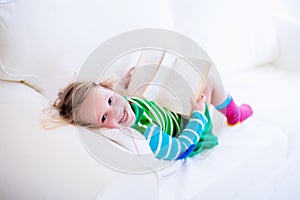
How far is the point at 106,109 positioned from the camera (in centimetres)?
88

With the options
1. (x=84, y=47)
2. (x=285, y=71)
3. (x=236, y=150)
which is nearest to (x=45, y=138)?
(x=84, y=47)

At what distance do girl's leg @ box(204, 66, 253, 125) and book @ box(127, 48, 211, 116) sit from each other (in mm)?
39

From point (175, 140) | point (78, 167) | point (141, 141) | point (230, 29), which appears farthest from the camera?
point (230, 29)

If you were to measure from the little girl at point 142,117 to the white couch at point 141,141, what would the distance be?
44 mm

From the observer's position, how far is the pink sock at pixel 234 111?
1.15m

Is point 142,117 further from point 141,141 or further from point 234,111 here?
point 234,111

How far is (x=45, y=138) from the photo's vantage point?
72 cm

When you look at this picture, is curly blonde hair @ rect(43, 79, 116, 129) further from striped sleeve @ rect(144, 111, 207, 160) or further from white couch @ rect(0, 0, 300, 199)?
striped sleeve @ rect(144, 111, 207, 160)

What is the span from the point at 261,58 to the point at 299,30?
0.70 ft

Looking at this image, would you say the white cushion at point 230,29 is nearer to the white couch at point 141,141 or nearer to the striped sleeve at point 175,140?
the white couch at point 141,141

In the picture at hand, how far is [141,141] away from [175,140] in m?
0.15

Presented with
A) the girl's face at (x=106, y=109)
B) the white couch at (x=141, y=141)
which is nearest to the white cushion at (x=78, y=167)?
the white couch at (x=141, y=141)

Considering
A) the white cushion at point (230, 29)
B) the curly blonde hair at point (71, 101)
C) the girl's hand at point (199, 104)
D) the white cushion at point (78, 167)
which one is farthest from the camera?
the white cushion at point (230, 29)

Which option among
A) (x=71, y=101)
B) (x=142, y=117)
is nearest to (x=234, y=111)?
(x=142, y=117)
